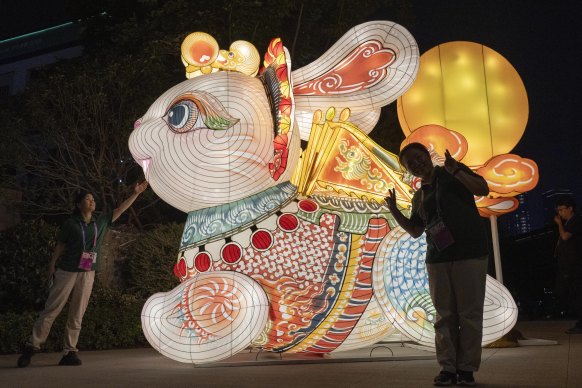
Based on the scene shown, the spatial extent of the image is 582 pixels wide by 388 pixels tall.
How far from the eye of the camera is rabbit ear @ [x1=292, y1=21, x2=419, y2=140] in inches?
199

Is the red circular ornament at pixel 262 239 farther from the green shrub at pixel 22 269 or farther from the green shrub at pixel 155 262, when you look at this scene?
the green shrub at pixel 22 269

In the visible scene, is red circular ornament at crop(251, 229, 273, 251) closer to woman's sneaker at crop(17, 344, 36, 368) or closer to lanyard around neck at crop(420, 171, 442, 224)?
lanyard around neck at crop(420, 171, 442, 224)

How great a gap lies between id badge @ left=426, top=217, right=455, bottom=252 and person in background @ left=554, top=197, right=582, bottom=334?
4.26m

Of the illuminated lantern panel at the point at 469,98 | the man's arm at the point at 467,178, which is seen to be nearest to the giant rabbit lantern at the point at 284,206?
the illuminated lantern panel at the point at 469,98

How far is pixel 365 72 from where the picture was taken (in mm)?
5059

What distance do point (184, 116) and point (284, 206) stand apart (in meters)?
1.04

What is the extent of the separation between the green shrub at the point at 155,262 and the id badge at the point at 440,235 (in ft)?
21.4

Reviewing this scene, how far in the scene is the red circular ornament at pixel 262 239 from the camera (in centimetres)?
462

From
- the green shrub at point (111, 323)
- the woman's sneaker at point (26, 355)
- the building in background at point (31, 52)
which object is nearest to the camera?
the woman's sneaker at point (26, 355)

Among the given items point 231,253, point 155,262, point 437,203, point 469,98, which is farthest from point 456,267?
point 155,262

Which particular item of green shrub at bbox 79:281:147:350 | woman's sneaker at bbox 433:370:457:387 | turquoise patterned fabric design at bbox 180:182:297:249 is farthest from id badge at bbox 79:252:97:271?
woman's sneaker at bbox 433:370:457:387

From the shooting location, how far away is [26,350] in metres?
5.40

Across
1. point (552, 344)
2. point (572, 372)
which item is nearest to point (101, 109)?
point (552, 344)

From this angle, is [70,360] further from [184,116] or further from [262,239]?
[184,116]
